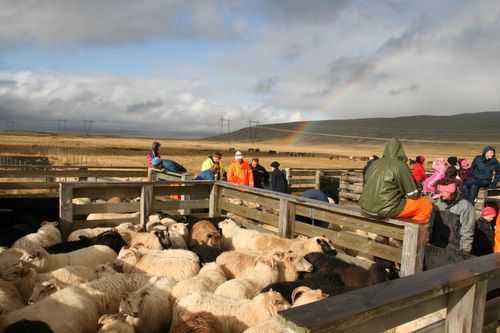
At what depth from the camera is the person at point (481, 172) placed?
36.5 feet

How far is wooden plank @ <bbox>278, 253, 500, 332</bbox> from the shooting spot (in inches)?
68.3

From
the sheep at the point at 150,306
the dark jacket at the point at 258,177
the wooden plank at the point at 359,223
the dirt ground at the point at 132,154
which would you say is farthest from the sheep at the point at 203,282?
the dirt ground at the point at 132,154

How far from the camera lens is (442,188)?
5293 mm

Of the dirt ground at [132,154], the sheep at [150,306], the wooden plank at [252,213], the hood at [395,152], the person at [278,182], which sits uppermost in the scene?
the hood at [395,152]

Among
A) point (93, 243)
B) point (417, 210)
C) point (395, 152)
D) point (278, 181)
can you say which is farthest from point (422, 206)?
point (278, 181)

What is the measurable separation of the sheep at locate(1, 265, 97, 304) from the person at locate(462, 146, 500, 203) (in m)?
10.3

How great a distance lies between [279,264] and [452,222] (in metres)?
2.36

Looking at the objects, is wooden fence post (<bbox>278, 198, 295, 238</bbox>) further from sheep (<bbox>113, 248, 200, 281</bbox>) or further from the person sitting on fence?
the person sitting on fence

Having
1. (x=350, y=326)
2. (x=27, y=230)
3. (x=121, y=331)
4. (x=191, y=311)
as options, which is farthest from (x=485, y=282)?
(x=27, y=230)

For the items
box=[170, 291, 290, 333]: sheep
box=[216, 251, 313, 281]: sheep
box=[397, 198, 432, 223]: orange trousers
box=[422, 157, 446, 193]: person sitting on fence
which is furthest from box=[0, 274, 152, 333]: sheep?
box=[422, 157, 446, 193]: person sitting on fence

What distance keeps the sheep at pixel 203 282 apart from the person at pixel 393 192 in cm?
210

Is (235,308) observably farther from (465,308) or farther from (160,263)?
(465,308)

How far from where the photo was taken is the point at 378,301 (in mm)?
1958

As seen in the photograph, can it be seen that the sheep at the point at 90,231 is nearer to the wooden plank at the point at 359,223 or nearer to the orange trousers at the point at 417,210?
the wooden plank at the point at 359,223
